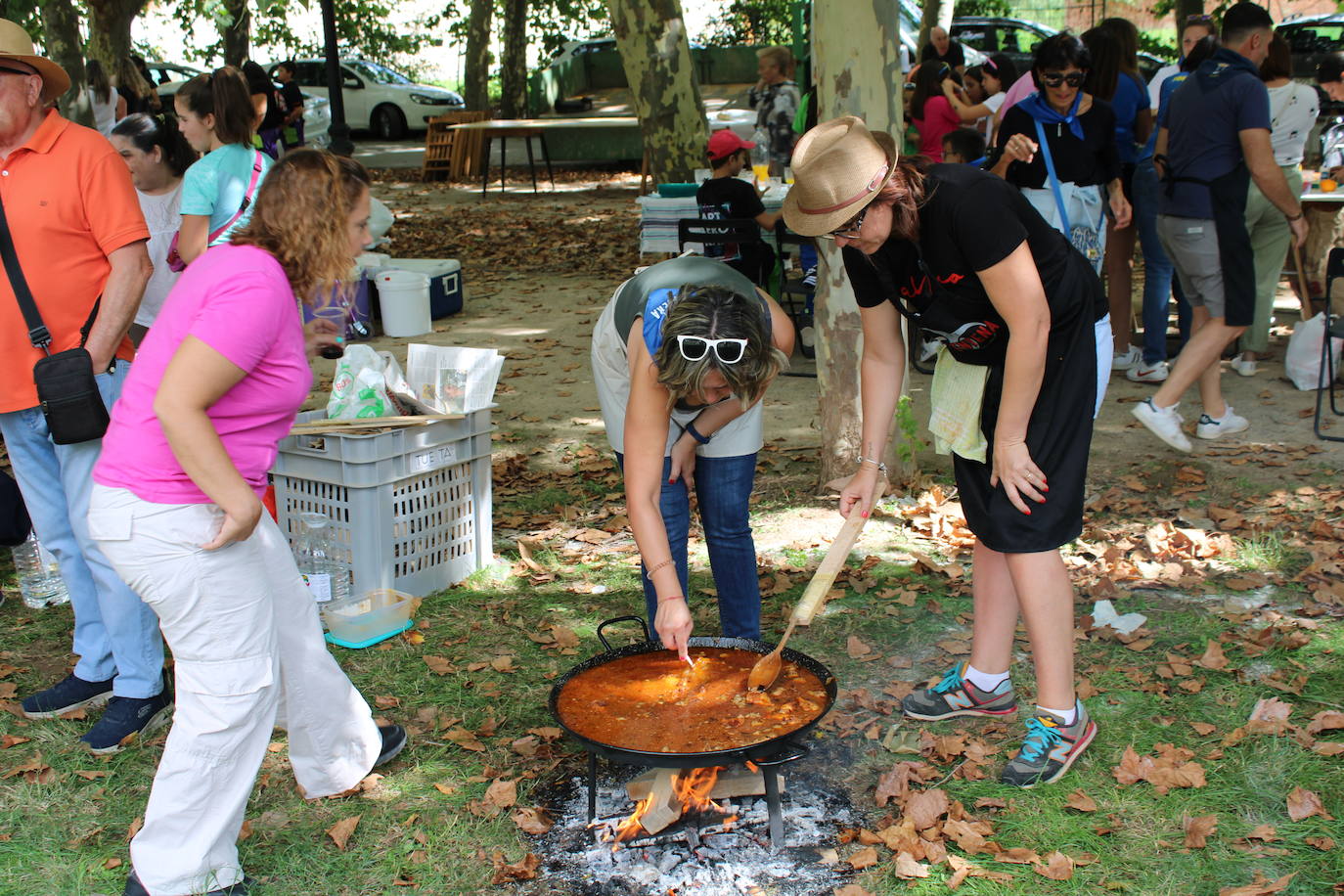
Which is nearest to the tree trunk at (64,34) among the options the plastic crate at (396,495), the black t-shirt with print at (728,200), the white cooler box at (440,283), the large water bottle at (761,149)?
the white cooler box at (440,283)

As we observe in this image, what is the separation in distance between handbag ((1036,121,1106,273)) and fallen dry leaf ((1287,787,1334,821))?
3.45 m

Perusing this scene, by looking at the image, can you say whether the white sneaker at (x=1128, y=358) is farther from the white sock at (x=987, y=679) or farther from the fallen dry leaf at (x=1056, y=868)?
the fallen dry leaf at (x=1056, y=868)

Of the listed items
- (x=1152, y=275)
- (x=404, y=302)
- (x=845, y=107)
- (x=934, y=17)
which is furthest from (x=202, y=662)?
(x=934, y=17)

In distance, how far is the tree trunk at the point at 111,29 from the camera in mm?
16219

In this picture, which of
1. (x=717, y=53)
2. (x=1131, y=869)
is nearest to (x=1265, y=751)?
(x=1131, y=869)

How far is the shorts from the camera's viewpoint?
5789 millimetres

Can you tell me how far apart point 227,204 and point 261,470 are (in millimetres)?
2547

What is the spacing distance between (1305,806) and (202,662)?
292cm

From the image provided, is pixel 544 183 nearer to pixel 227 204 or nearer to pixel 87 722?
pixel 227 204

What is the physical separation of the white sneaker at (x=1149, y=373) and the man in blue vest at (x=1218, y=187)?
1.21 m

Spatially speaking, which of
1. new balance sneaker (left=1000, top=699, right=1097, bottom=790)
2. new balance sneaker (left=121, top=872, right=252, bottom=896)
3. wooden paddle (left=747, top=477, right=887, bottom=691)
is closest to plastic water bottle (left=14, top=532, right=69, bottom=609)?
new balance sneaker (left=121, top=872, right=252, bottom=896)

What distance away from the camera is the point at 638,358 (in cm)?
319

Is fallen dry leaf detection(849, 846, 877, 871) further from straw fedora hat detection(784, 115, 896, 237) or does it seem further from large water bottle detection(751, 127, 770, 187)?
large water bottle detection(751, 127, 770, 187)

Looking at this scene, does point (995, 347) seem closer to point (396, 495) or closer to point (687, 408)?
point (687, 408)
